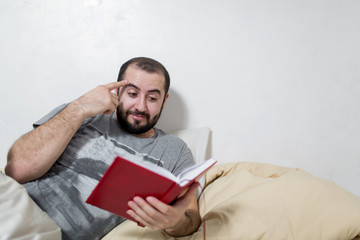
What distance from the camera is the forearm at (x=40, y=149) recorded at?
36.9 inches

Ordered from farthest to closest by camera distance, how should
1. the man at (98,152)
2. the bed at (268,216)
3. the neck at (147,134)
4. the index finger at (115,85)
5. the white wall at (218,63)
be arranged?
the white wall at (218,63), the neck at (147,134), the index finger at (115,85), the man at (98,152), the bed at (268,216)

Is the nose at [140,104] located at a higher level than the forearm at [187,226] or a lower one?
higher

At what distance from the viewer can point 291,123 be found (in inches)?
54.3

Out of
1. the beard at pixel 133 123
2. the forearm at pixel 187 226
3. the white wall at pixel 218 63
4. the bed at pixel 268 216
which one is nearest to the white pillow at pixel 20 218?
the bed at pixel 268 216

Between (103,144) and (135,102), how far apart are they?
218mm

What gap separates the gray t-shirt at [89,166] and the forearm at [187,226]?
0.77 ft

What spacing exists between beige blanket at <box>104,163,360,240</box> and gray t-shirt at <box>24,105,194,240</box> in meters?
0.10

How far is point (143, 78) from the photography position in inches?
46.0

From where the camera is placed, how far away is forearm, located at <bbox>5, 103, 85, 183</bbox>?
936 millimetres

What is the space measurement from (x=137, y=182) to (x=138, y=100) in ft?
1.96

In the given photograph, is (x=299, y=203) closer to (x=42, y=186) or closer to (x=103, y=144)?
(x=103, y=144)

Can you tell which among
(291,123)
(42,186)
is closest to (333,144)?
(291,123)

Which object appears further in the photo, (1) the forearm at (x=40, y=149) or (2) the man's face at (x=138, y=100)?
(2) the man's face at (x=138, y=100)

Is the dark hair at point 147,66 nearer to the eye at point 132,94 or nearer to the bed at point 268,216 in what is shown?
the eye at point 132,94
